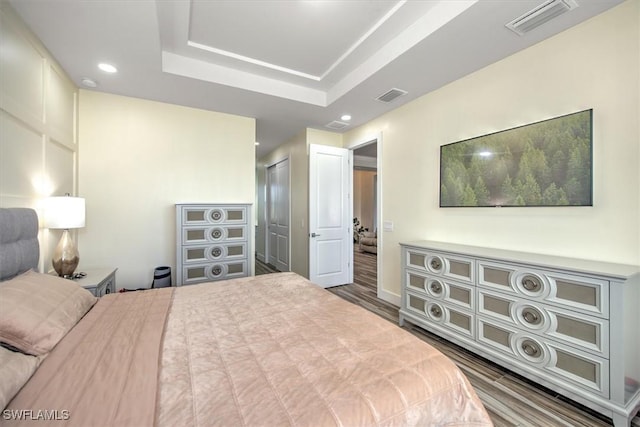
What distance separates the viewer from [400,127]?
347 centimetres

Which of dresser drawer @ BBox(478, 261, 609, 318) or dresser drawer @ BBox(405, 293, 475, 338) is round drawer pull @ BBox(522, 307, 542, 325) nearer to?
dresser drawer @ BBox(478, 261, 609, 318)

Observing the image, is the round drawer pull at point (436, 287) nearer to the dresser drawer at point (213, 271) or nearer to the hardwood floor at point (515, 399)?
the hardwood floor at point (515, 399)

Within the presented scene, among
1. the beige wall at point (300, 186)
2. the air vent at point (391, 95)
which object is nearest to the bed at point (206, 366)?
the air vent at point (391, 95)

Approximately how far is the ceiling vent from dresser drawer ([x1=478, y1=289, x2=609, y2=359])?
2017mm

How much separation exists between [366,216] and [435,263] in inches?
283

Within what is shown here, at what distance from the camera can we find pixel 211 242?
3.20m

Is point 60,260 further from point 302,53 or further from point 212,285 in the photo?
point 302,53

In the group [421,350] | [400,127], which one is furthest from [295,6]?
[421,350]

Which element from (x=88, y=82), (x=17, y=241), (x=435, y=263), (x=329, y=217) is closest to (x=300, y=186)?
(x=329, y=217)

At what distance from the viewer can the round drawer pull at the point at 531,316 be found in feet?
6.05

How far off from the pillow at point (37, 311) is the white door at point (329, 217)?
301 centimetres

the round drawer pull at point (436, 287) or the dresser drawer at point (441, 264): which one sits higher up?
the dresser drawer at point (441, 264)

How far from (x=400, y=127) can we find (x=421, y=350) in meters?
2.94

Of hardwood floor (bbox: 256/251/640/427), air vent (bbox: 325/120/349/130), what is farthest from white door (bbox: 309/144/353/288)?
hardwood floor (bbox: 256/251/640/427)
